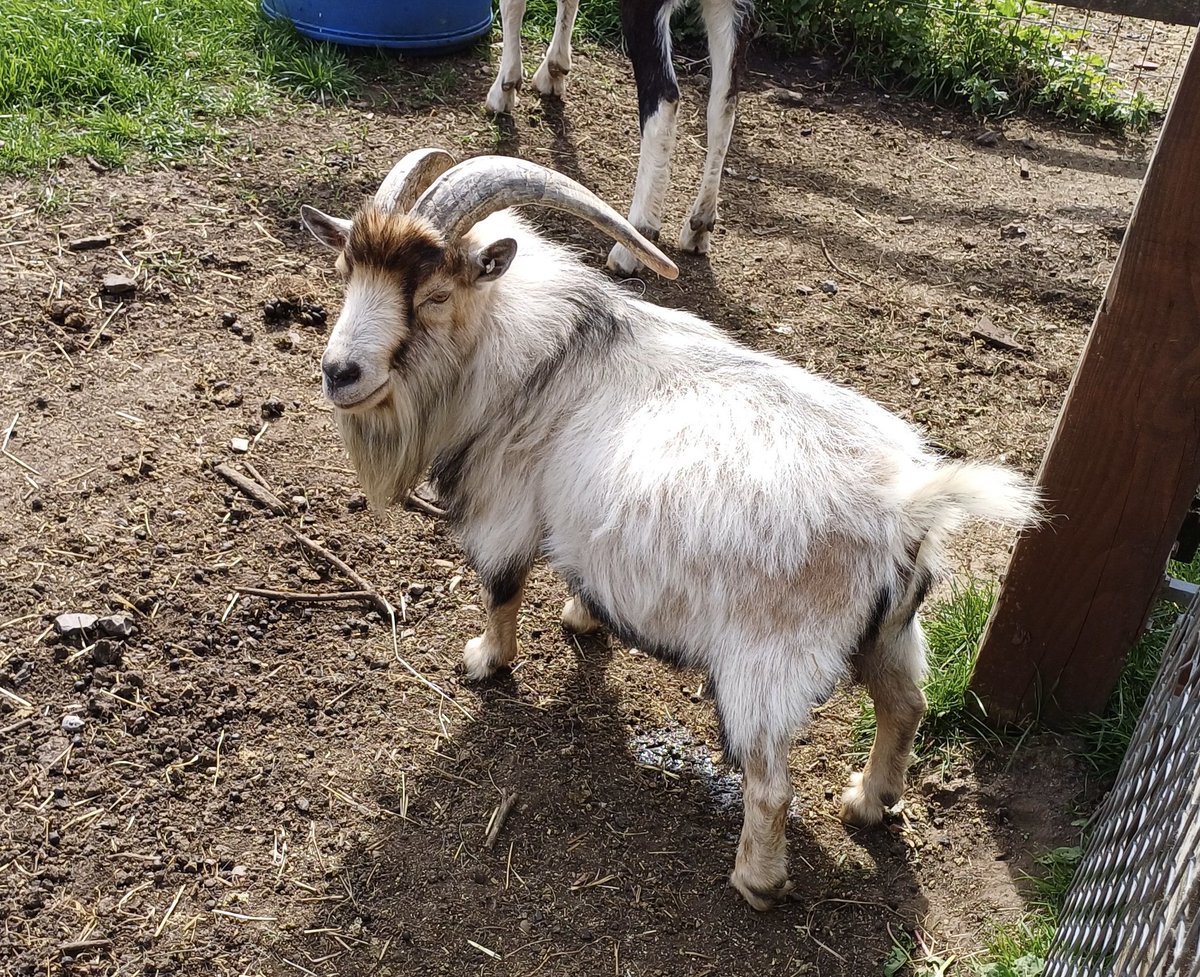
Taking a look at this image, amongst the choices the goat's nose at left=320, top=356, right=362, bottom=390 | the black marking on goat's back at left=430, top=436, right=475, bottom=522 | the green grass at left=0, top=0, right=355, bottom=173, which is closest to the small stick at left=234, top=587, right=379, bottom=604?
the black marking on goat's back at left=430, top=436, right=475, bottom=522

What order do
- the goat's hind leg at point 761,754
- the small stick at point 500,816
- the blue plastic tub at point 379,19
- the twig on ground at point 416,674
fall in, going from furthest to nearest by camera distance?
the blue plastic tub at point 379,19
the twig on ground at point 416,674
the small stick at point 500,816
the goat's hind leg at point 761,754

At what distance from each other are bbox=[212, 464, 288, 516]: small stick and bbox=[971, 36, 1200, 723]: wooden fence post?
2.10 metres

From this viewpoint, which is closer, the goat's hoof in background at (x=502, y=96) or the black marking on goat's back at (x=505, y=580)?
the black marking on goat's back at (x=505, y=580)

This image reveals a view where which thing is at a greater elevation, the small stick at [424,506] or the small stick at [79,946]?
the small stick at [424,506]

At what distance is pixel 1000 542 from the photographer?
3691 millimetres

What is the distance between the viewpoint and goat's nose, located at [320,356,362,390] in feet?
8.52

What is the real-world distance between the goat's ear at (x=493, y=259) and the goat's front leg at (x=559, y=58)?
3321mm

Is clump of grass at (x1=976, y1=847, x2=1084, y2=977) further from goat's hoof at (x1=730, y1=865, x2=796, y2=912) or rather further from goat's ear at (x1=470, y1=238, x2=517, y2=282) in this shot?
goat's ear at (x1=470, y1=238, x2=517, y2=282)

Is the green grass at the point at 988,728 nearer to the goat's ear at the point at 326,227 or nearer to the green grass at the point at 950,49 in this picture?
the goat's ear at the point at 326,227

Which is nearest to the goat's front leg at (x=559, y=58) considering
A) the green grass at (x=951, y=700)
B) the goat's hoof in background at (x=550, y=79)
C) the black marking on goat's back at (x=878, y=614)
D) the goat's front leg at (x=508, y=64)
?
the goat's hoof in background at (x=550, y=79)

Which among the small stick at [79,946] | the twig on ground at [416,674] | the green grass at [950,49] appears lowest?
the small stick at [79,946]

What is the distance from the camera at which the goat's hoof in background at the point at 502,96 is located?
17.9 feet

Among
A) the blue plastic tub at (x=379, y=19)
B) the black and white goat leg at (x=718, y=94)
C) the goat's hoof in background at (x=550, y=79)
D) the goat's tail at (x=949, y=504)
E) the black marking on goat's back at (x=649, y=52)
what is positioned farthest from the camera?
the goat's hoof in background at (x=550, y=79)

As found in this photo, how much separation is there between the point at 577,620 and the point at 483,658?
31 cm
